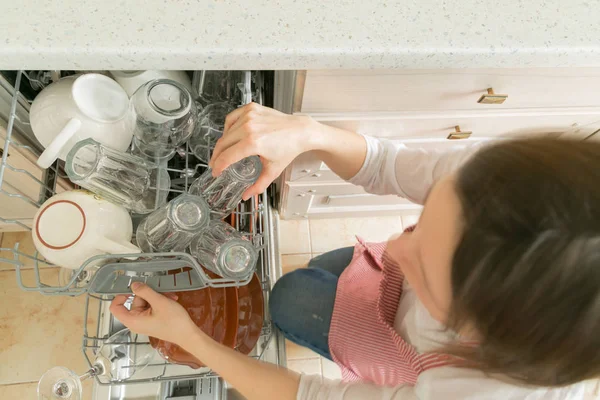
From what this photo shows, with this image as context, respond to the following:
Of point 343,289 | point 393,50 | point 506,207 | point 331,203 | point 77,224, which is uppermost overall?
point 393,50

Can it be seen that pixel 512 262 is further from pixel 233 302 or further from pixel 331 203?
pixel 331 203

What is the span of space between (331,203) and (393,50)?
85 cm

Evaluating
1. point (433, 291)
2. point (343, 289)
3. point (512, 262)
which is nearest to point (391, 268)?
point (343, 289)

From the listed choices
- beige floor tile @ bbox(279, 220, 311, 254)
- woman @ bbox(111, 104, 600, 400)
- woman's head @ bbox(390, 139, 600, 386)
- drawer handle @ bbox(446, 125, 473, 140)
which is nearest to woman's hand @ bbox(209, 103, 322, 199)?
woman @ bbox(111, 104, 600, 400)

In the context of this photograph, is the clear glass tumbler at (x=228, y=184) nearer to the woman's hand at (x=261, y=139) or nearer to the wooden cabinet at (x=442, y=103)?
the woman's hand at (x=261, y=139)

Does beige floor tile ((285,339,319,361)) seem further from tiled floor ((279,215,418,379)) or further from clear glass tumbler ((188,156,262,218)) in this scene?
clear glass tumbler ((188,156,262,218))

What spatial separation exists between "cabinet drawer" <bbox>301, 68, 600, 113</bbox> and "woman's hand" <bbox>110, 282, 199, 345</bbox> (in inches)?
15.8

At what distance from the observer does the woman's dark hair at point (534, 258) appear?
15.7 inches

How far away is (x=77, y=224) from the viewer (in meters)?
0.56

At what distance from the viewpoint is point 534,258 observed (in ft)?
1.34

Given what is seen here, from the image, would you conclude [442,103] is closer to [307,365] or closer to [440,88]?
[440,88]

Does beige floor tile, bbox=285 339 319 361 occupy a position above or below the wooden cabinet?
below

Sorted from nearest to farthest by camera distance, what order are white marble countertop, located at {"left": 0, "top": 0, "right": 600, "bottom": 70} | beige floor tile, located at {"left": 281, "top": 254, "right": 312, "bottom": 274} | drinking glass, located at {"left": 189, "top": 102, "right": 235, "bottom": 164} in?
white marble countertop, located at {"left": 0, "top": 0, "right": 600, "bottom": 70}, drinking glass, located at {"left": 189, "top": 102, "right": 235, "bottom": 164}, beige floor tile, located at {"left": 281, "top": 254, "right": 312, "bottom": 274}

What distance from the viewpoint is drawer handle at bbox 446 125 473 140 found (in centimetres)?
88
